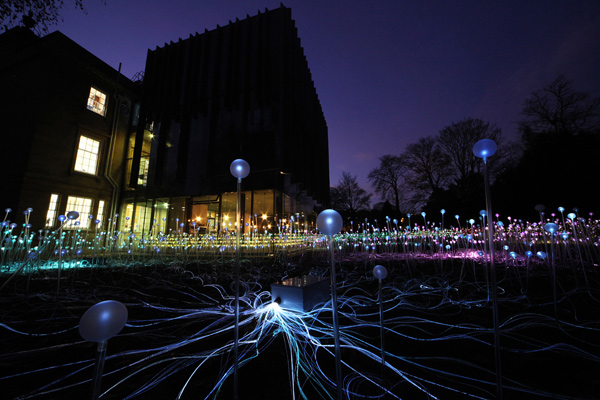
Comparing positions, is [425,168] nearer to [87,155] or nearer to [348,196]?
[348,196]

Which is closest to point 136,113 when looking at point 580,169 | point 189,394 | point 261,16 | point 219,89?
point 219,89

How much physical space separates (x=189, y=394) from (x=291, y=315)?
4.00 ft

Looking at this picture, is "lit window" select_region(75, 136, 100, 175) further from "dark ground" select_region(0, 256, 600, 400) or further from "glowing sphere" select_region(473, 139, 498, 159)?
"glowing sphere" select_region(473, 139, 498, 159)

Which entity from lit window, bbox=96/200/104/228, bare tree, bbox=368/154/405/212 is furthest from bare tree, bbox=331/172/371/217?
lit window, bbox=96/200/104/228

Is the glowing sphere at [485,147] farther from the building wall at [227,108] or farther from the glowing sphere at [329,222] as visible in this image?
the building wall at [227,108]

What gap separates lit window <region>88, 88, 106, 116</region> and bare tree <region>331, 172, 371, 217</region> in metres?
20.7

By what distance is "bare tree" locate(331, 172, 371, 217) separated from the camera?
26.3m

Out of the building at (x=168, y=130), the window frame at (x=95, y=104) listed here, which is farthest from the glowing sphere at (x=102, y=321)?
the window frame at (x=95, y=104)

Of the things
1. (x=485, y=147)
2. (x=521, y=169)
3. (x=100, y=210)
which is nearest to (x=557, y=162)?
(x=521, y=169)

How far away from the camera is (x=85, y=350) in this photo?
1.77 m

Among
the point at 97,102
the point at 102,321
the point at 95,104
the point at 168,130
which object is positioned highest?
the point at 97,102

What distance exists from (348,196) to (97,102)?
22.5m

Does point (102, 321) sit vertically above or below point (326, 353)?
above

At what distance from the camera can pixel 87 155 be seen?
1092 cm
